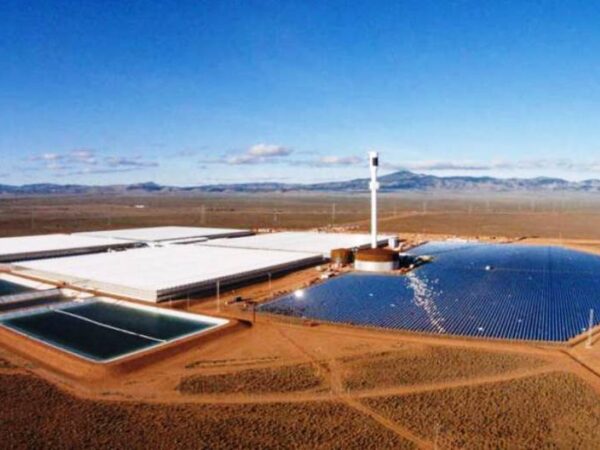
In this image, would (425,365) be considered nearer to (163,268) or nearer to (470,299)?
(470,299)

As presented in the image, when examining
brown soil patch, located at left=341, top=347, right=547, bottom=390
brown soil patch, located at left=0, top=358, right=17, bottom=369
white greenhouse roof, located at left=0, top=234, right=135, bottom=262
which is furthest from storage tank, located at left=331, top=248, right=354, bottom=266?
brown soil patch, located at left=0, top=358, right=17, bottom=369

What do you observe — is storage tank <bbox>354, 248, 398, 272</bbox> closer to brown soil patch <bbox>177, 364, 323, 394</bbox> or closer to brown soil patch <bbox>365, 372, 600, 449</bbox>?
brown soil patch <bbox>177, 364, 323, 394</bbox>

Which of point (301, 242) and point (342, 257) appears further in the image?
point (301, 242)

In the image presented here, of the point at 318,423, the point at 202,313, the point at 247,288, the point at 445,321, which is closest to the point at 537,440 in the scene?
the point at 318,423

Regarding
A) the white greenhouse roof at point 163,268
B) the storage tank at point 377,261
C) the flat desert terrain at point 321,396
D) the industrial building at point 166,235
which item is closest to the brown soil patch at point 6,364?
the flat desert terrain at point 321,396

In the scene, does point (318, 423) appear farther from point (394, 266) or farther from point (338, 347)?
point (394, 266)

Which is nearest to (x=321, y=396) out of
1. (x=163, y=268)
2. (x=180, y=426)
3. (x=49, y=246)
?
(x=180, y=426)

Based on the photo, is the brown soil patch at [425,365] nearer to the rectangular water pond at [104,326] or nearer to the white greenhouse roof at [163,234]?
the rectangular water pond at [104,326]
